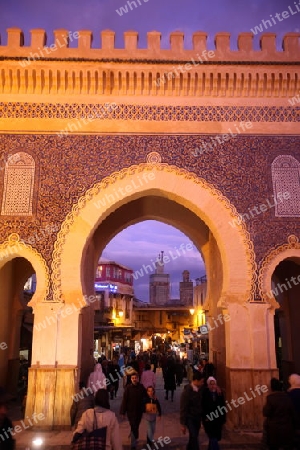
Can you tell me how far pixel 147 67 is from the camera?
614 centimetres

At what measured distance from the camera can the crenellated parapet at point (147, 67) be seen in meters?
6.11

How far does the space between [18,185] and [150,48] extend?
9.14 feet

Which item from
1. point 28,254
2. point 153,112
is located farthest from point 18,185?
point 153,112

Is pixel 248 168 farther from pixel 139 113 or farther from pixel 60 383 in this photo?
pixel 60 383

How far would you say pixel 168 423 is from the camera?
5.68 meters

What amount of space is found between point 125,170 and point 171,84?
1477mm

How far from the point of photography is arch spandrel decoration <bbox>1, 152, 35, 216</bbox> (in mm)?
5844

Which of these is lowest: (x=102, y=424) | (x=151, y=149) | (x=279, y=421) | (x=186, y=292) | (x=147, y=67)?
(x=279, y=421)

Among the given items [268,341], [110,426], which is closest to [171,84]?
[268,341]

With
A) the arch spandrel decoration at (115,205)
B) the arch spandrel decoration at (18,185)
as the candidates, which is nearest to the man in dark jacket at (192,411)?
the arch spandrel decoration at (115,205)

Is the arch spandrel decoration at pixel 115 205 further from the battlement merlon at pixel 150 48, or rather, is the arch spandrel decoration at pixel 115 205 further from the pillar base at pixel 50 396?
the battlement merlon at pixel 150 48

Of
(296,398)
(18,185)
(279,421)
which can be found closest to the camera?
(279,421)

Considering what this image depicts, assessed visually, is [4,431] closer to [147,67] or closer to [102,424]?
[102,424]

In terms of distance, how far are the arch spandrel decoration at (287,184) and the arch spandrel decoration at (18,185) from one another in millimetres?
A: 3473
